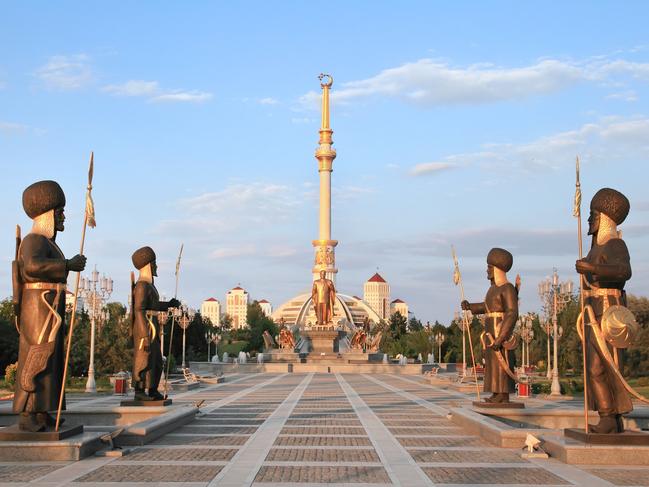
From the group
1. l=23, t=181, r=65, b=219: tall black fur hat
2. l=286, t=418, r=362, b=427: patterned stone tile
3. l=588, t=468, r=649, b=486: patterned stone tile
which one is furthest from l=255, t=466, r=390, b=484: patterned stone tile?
l=286, t=418, r=362, b=427: patterned stone tile

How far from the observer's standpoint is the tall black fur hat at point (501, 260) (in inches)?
685

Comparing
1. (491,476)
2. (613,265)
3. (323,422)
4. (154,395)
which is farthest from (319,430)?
(613,265)

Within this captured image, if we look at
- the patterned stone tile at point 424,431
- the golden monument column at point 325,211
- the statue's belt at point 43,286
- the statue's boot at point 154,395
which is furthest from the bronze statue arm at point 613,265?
the golden monument column at point 325,211

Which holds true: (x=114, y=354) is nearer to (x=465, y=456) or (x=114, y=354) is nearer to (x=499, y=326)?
(x=499, y=326)

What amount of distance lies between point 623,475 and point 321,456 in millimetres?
4432

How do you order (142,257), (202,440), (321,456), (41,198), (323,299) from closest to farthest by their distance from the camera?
1. (41,198)
2. (321,456)
3. (202,440)
4. (142,257)
5. (323,299)

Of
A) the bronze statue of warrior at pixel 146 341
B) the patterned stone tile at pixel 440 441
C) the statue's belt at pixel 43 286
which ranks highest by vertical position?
the statue's belt at pixel 43 286

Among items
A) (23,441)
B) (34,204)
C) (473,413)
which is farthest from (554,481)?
(34,204)

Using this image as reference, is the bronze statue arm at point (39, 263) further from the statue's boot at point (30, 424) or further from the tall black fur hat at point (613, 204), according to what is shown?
the tall black fur hat at point (613, 204)

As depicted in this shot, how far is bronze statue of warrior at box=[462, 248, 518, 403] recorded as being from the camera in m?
16.9

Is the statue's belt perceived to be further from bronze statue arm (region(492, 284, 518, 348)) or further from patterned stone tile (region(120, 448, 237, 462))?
bronze statue arm (region(492, 284, 518, 348))

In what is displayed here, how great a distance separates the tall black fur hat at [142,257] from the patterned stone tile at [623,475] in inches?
430

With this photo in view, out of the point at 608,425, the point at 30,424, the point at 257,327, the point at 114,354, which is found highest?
the point at 257,327

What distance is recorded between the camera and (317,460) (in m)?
11.9
